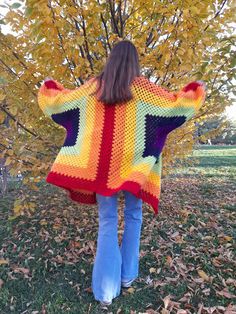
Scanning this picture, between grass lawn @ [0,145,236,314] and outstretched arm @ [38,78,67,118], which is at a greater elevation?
outstretched arm @ [38,78,67,118]

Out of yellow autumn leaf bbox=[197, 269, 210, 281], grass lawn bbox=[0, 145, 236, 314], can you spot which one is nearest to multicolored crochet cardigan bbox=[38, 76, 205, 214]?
grass lawn bbox=[0, 145, 236, 314]

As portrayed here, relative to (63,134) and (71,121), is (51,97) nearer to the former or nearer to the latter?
(71,121)

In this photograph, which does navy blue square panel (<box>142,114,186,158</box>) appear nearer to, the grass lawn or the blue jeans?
the blue jeans

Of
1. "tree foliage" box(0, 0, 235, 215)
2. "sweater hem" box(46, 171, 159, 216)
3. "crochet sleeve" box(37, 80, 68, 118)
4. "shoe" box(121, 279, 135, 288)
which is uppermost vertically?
"tree foliage" box(0, 0, 235, 215)

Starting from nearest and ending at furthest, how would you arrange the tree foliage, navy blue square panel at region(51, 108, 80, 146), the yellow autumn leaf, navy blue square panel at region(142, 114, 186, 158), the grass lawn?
navy blue square panel at region(142, 114, 186, 158), navy blue square panel at region(51, 108, 80, 146), the grass lawn, the yellow autumn leaf, the tree foliage

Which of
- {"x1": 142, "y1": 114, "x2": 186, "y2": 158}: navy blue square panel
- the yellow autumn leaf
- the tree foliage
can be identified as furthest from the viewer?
the tree foliage

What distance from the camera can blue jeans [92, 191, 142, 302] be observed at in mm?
2326

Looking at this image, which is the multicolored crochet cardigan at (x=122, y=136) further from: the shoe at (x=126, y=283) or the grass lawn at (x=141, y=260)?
the grass lawn at (x=141, y=260)

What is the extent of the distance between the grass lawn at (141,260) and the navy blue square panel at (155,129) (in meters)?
1.12

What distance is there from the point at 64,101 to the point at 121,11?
1616mm

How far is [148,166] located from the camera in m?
2.27

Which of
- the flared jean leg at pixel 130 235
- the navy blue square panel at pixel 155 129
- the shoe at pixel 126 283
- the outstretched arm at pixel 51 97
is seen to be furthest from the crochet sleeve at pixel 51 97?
the shoe at pixel 126 283

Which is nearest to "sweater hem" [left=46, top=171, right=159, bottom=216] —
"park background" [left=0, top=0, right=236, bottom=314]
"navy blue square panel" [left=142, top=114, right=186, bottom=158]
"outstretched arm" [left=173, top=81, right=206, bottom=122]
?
"navy blue square panel" [left=142, top=114, right=186, bottom=158]

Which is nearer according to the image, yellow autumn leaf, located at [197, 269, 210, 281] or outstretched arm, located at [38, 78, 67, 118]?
outstretched arm, located at [38, 78, 67, 118]
